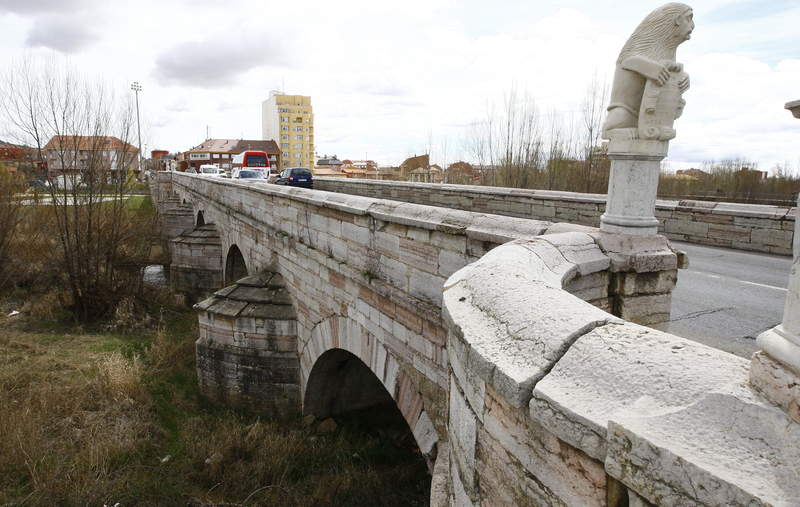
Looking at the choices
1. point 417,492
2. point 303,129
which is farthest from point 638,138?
point 303,129

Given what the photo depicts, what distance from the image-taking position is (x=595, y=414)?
4.17 feet

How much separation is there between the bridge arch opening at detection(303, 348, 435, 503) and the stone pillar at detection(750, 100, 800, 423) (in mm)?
6489

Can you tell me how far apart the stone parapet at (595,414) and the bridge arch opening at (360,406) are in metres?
5.60

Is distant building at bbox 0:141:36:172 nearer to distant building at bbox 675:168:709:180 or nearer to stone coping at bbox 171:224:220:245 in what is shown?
stone coping at bbox 171:224:220:245

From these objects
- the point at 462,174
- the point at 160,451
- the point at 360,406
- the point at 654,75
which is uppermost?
the point at 654,75

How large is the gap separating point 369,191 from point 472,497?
48.8ft

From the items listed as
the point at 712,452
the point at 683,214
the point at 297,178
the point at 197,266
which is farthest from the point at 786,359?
the point at 297,178

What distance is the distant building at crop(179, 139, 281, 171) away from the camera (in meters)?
69.3

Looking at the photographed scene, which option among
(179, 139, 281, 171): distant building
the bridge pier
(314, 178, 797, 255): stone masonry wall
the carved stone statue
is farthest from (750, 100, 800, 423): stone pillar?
(179, 139, 281, 171): distant building

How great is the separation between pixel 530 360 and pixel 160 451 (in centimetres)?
808

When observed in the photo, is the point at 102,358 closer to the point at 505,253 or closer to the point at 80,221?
the point at 80,221

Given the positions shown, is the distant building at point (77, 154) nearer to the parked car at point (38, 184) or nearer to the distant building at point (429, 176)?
the parked car at point (38, 184)

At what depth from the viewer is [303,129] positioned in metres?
78.3

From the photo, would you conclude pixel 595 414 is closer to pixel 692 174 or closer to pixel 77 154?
pixel 77 154
